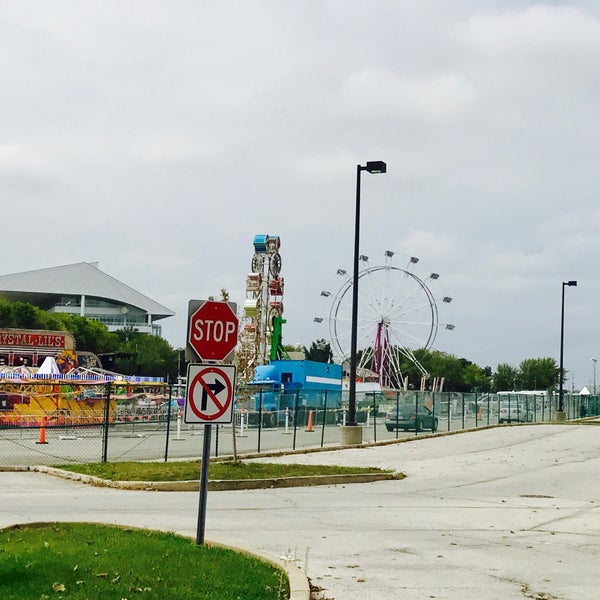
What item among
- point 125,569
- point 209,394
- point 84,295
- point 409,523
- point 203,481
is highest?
point 84,295

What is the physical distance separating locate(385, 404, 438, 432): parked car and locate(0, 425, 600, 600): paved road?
1347 cm

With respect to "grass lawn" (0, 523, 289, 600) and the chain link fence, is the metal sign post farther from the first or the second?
the chain link fence

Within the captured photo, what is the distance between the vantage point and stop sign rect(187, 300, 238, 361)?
9086 mm

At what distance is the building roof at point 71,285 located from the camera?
17938 centimetres

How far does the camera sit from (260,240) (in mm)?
67625

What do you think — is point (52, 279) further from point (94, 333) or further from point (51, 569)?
point (51, 569)

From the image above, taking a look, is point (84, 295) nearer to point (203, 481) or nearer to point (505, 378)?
point (505, 378)

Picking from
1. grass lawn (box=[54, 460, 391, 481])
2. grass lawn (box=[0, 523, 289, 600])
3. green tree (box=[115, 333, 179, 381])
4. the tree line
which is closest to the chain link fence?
grass lawn (box=[54, 460, 391, 481])

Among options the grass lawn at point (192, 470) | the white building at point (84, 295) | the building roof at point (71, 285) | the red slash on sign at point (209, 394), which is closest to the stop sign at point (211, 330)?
the red slash on sign at point (209, 394)

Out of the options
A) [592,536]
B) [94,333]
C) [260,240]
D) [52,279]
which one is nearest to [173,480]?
[592,536]

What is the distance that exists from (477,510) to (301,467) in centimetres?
663

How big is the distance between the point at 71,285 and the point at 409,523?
6930 inches

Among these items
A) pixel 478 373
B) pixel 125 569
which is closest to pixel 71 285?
pixel 478 373

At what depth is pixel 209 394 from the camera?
895 centimetres
